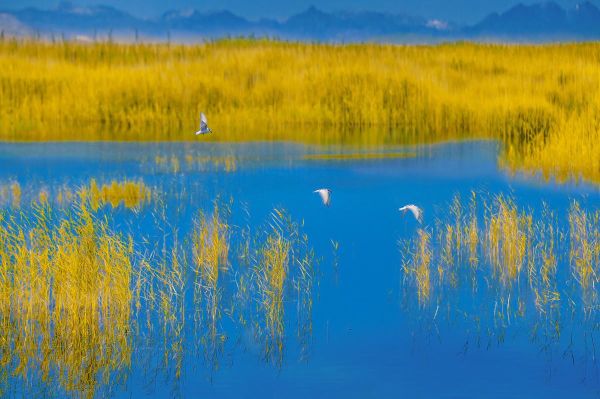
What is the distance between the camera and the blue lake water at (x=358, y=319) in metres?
5.64

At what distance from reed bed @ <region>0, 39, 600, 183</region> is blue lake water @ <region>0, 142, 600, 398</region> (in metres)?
4.15

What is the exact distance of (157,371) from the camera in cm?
575

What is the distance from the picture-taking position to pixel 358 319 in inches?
273

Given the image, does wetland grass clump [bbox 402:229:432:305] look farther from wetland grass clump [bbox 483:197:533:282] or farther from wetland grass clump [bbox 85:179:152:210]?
wetland grass clump [bbox 85:179:152:210]

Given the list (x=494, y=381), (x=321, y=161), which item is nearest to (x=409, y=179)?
(x=321, y=161)

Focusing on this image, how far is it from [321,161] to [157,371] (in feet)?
32.2

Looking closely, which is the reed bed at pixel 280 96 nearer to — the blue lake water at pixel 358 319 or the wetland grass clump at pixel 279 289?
the blue lake water at pixel 358 319

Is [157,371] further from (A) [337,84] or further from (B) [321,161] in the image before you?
(A) [337,84]

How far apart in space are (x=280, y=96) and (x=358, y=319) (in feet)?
50.7

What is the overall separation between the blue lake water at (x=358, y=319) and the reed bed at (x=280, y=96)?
4154mm

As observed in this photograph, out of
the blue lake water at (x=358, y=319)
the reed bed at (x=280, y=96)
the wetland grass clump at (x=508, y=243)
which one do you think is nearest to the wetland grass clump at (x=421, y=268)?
the blue lake water at (x=358, y=319)

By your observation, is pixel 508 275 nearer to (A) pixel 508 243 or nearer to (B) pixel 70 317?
(A) pixel 508 243

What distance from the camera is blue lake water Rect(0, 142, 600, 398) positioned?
18.5 ft

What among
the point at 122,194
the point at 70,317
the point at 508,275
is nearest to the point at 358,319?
the point at 508,275
